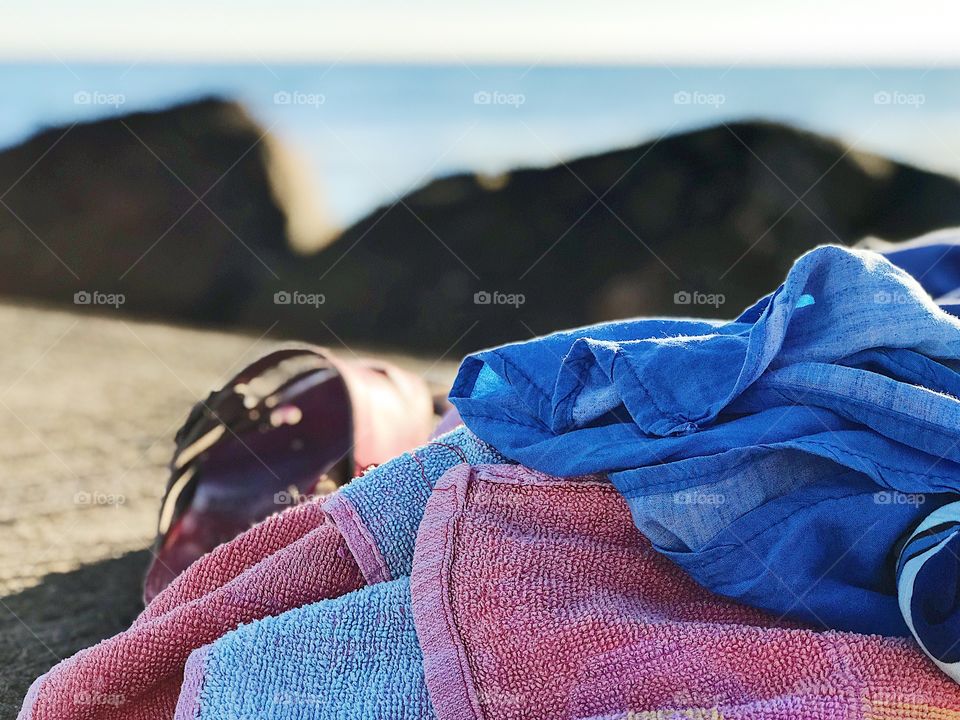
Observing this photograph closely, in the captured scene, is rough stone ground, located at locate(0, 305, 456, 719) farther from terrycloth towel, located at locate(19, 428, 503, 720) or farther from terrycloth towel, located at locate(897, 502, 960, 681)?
terrycloth towel, located at locate(897, 502, 960, 681)

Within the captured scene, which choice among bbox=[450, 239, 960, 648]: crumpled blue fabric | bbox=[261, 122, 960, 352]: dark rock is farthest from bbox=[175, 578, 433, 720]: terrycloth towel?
bbox=[261, 122, 960, 352]: dark rock

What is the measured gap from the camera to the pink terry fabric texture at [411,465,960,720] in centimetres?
48

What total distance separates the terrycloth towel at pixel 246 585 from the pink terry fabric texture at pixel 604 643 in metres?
0.05

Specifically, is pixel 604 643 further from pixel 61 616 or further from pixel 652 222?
pixel 652 222

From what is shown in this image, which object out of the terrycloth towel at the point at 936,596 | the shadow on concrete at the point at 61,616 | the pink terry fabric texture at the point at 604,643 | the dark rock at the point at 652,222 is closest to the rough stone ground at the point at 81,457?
the shadow on concrete at the point at 61,616

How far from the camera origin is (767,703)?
0.47 m

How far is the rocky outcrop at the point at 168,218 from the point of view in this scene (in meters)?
1.80

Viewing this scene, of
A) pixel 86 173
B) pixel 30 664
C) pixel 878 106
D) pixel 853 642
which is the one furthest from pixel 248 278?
pixel 853 642

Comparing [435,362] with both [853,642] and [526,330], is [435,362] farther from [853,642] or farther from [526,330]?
[853,642]

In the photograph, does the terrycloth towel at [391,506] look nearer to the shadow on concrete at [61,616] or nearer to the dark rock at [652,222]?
the shadow on concrete at [61,616]

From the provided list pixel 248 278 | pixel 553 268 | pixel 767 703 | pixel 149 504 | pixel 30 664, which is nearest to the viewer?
pixel 767 703

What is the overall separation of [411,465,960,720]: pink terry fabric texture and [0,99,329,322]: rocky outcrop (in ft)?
4.33

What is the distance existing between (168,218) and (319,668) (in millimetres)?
1476

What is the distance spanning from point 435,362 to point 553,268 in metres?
0.30
